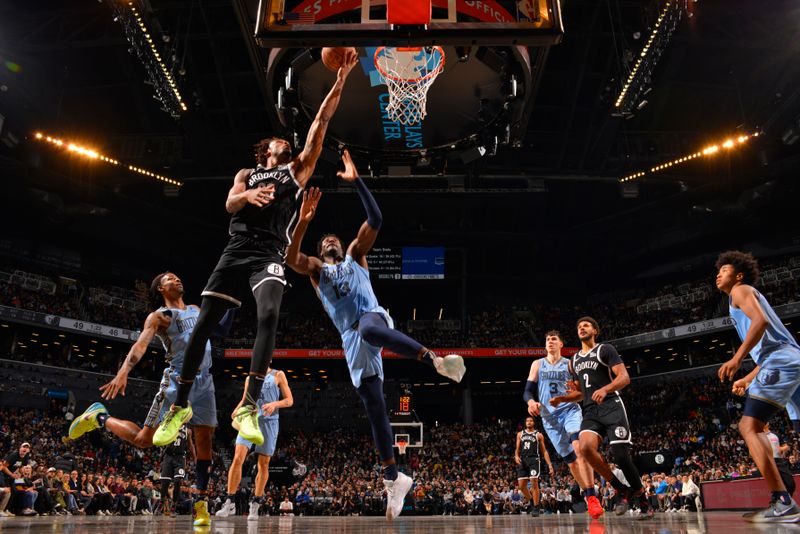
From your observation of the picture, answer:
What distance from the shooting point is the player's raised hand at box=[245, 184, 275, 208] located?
13.6ft

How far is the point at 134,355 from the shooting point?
5191mm

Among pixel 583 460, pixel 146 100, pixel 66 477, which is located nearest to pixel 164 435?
pixel 583 460

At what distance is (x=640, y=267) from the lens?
3234 cm

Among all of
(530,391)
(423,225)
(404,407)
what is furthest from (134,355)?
(423,225)

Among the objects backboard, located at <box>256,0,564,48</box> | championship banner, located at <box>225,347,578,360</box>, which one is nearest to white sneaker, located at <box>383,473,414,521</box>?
backboard, located at <box>256,0,564,48</box>

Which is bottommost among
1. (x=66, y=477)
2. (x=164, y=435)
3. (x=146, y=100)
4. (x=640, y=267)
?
(x=66, y=477)

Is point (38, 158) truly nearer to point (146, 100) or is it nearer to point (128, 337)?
point (146, 100)

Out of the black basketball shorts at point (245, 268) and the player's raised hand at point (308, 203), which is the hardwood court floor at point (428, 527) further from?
the player's raised hand at point (308, 203)

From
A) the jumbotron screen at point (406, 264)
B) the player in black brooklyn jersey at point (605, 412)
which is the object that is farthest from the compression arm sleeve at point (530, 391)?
the jumbotron screen at point (406, 264)

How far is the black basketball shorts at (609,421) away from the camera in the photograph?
19.8ft

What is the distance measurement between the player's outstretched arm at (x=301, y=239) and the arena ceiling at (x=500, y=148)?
30.6 feet

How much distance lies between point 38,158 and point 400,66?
18889 mm

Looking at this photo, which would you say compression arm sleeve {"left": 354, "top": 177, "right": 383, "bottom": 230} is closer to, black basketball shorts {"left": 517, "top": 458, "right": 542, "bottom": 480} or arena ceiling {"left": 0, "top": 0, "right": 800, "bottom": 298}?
black basketball shorts {"left": 517, "top": 458, "right": 542, "bottom": 480}

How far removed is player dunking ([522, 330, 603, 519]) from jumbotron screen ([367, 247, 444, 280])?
1903 centimetres
